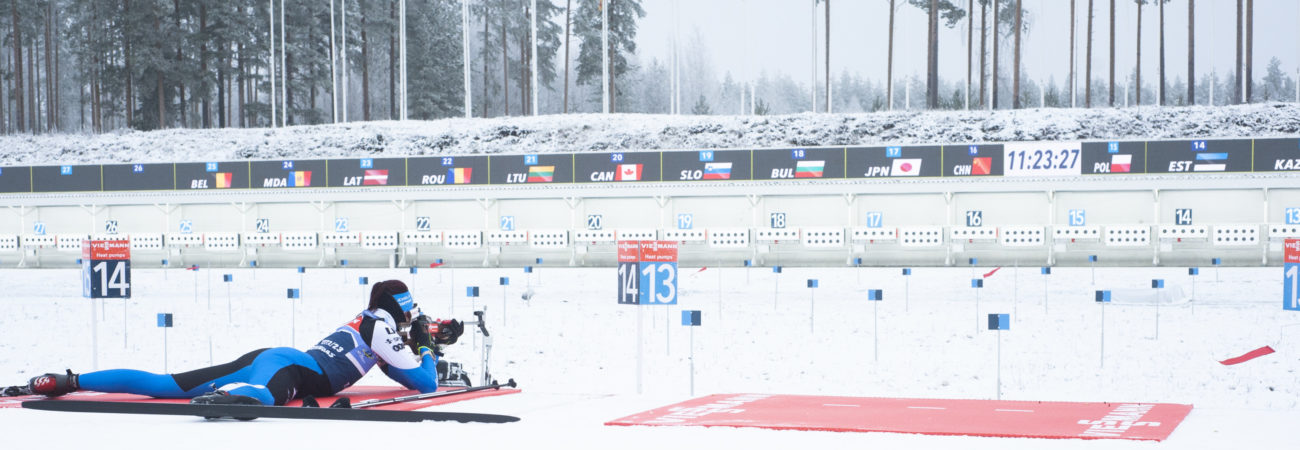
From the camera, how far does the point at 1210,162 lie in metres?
27.7

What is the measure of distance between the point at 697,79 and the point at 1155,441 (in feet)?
482

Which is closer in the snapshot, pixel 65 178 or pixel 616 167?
pixel 616 167

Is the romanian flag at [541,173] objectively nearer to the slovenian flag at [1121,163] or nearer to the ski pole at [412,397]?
the slovenian flag at [1121,163]

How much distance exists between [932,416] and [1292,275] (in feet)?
27.6

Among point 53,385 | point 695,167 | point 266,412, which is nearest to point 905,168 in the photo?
point 695,167

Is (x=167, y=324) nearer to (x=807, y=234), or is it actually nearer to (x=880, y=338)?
(x=880, y=338)

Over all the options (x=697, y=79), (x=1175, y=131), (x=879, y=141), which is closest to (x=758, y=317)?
(x=879, y=141)

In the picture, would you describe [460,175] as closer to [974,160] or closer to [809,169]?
[809,169]

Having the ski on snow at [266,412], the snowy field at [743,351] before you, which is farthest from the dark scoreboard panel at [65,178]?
the ski on snow at [266,412]

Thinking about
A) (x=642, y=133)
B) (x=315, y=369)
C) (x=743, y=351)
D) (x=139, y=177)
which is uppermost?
(x=642, y=133)

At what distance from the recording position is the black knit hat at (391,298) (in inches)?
316

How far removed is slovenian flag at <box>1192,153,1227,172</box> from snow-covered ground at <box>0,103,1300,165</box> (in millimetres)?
5738

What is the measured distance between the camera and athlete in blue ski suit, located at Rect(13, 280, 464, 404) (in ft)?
24.9

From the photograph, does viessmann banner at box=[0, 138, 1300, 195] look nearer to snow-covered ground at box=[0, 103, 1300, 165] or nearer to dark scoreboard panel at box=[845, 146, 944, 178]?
dark scoreboard panel at box=[845, 146, 944, 178]
